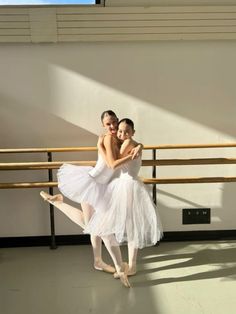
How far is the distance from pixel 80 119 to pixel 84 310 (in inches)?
55.6

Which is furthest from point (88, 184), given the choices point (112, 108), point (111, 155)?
point (112, 108)

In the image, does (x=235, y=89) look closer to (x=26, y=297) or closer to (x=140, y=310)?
(x=140, y=310)

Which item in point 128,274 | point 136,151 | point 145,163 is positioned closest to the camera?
point 136,151

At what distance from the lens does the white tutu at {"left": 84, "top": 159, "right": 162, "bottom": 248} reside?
8.69 feet

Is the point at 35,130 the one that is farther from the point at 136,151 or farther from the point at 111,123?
the point at 136,151

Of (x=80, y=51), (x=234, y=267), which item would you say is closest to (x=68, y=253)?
(x=234, y=267)

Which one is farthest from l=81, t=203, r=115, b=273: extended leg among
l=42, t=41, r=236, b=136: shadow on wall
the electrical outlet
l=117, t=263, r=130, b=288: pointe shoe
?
l=42, t=41, r=236, b=136: shadow on wall

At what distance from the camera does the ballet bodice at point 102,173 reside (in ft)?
9.03

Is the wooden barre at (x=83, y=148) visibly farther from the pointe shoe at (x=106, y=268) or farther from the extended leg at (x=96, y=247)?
the pointe shoe at (x=106, y=268)

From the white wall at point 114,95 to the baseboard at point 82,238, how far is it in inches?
7.0

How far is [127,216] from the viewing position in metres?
2.65

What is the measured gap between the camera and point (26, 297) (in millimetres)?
2625

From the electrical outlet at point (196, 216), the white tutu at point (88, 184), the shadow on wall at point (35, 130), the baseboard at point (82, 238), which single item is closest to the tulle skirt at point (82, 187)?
the white tutu at point (88, 184)

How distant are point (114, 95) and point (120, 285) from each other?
1385mm
